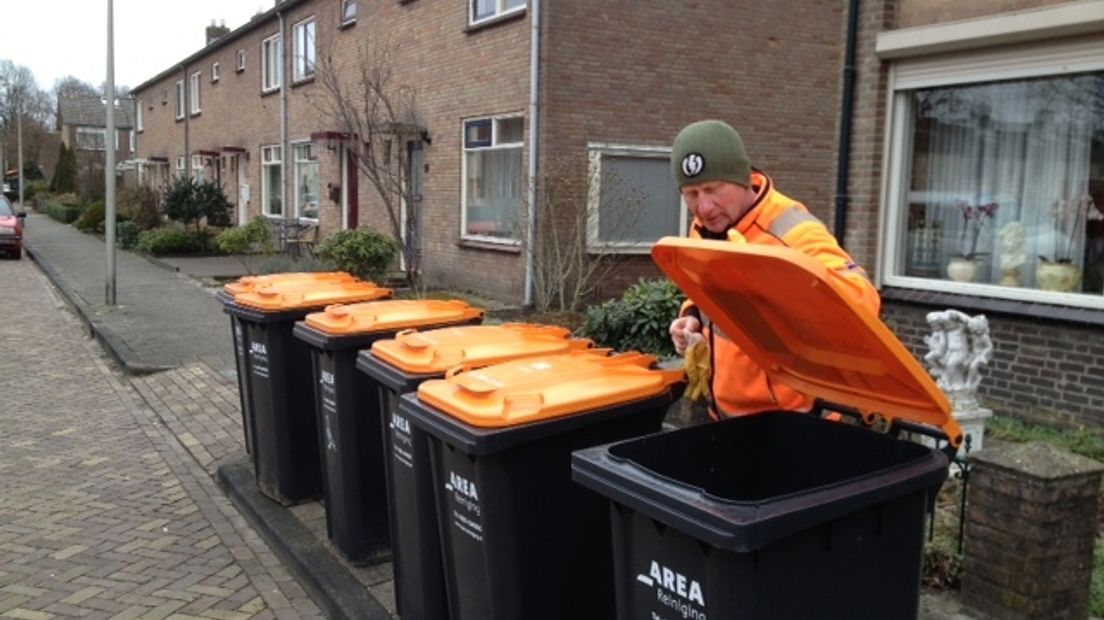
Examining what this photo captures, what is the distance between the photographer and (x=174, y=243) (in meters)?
22.8

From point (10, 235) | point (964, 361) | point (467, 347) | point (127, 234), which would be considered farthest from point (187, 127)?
point (467, 347)

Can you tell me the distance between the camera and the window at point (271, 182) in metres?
23.9

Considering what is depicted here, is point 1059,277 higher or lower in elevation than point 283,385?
higher

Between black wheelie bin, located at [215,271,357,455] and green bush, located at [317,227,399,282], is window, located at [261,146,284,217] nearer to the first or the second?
green bush, located at [317,227,399,282]

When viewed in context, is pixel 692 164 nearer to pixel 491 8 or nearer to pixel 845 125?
pixel 845 125

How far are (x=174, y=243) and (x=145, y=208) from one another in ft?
19.1

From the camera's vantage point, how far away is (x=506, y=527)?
296 cm

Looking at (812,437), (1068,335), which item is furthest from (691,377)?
(1068,335)

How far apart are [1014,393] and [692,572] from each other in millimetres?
5008

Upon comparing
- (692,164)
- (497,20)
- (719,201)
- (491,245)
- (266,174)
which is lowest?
(491,245)

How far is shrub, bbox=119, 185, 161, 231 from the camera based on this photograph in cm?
2773

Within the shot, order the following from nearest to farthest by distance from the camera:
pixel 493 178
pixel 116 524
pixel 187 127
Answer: pixel 116 524 → pixel 493 178 → pixel 187 127

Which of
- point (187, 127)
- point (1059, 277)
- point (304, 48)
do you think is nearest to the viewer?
point (1059, 277)

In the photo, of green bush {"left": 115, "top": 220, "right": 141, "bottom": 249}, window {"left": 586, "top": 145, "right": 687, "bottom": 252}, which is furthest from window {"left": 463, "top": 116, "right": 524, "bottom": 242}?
green bush {"left": 115, "top": 220, "right": 141, "bottom": 249}
